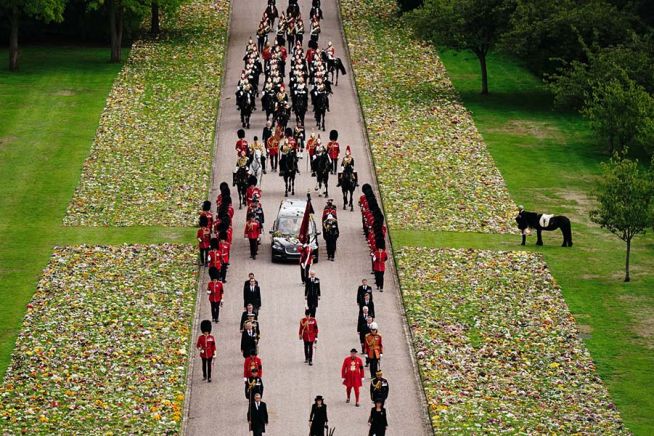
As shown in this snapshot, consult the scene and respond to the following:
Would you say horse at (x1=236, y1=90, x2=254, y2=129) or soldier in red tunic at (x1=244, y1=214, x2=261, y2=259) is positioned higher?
horse at (x1=236, y1=90, x2=254, y2=129)

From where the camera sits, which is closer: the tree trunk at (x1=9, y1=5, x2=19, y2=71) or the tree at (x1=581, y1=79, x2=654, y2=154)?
the tree at (x1=581, y1=79, x2=654, y2=154)

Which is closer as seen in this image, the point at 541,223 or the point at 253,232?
the point at 253,232

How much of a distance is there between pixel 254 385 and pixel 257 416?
4.11 feet

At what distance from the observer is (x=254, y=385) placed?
3841 centimetres

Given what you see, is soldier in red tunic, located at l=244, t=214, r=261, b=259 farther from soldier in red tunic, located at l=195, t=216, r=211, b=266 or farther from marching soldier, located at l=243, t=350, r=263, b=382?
marching soldier, located at l=243, t=350, r=263, b=382

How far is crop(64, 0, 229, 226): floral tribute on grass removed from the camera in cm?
5856

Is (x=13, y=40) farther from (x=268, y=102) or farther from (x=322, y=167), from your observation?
(x=322, y=167)

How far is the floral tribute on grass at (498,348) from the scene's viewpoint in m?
40.4

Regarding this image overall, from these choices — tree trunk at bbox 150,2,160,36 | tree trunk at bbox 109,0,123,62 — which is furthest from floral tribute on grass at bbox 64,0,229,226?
tree trunk at bbox 109,0,123,62

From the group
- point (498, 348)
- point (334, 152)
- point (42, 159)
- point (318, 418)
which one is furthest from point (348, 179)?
point (318, 418)

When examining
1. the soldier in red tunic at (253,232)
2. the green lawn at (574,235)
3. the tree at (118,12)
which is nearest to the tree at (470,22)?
the green lawn at (574,235)

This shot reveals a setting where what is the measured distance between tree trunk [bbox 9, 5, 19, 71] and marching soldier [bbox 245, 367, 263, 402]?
141 feet

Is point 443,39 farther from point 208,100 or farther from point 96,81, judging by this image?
point 96,81

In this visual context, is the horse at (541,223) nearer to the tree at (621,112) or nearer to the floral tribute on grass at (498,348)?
the floral tribute on grass at (498,348)
